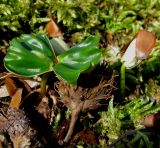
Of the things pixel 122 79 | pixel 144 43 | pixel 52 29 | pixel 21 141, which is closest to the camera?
pixel 21 141

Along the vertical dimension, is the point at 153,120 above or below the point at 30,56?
below

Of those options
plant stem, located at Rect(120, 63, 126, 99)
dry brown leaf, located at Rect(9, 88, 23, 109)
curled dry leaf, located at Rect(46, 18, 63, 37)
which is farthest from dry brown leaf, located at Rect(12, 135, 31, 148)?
curled dry leaf, located at Rect(46, 18, 63, 37)

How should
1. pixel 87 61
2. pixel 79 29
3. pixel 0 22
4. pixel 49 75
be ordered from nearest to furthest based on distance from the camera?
1. pixel 87 61
2. pixel 49 75
3. pixel 0 22
4. pixel 79 29

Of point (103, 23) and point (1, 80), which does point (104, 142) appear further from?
point (103, 23)

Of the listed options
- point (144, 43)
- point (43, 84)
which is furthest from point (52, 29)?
point (144, 43)

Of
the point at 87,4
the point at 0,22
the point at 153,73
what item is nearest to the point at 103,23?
the point at 87,4

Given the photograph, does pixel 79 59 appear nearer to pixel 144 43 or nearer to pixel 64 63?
pixel 64 63

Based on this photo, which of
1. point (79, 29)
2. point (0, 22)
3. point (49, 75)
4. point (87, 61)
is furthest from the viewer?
point (79, 29)
